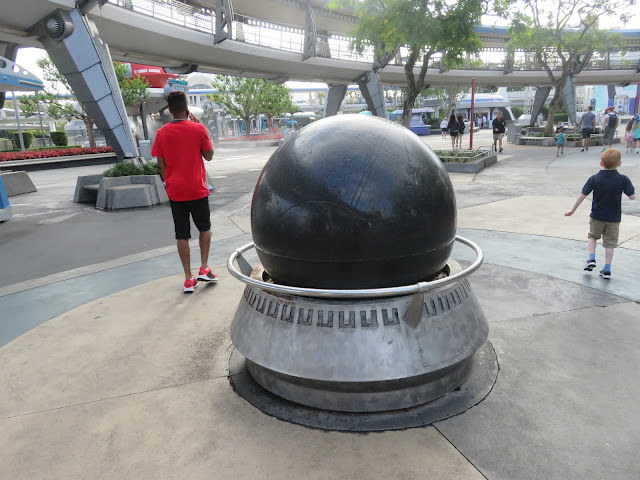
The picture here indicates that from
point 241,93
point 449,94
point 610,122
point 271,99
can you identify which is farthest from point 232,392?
point 449,94

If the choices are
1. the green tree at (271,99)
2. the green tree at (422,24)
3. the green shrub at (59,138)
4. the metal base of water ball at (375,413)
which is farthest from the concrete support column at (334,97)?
the metal base of water ball at (375,413)

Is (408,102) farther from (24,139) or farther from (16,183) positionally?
(24,139)

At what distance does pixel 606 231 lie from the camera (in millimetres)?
4781

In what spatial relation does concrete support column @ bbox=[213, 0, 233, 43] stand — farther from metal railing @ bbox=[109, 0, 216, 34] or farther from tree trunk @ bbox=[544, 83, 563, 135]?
tree trunk @ bbox=[544, 83, 563, 135]

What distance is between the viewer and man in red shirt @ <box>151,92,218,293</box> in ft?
14.6

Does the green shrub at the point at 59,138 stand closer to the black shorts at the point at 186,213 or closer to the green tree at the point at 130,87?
the green tree at the point at 130,87

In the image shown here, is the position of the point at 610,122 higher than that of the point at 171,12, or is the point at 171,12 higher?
the point at 171,12

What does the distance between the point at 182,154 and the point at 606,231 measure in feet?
14.5

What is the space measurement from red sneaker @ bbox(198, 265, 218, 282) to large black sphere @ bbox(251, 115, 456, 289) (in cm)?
225

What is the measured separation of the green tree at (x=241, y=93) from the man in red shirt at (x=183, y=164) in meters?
41.6

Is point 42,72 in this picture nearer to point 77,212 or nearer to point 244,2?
point 244,2

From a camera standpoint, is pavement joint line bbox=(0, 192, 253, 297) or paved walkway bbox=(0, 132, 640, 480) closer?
paved walkway bbox=(0, 132, 640, 480)

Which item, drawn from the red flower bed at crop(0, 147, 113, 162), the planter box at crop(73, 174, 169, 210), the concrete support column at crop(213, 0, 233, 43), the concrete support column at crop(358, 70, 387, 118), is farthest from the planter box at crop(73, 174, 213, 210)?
the concrete support column at crop(358, 70, 387, 118)

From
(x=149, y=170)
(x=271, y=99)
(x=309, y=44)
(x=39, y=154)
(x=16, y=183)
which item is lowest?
(x=16, y=183)
